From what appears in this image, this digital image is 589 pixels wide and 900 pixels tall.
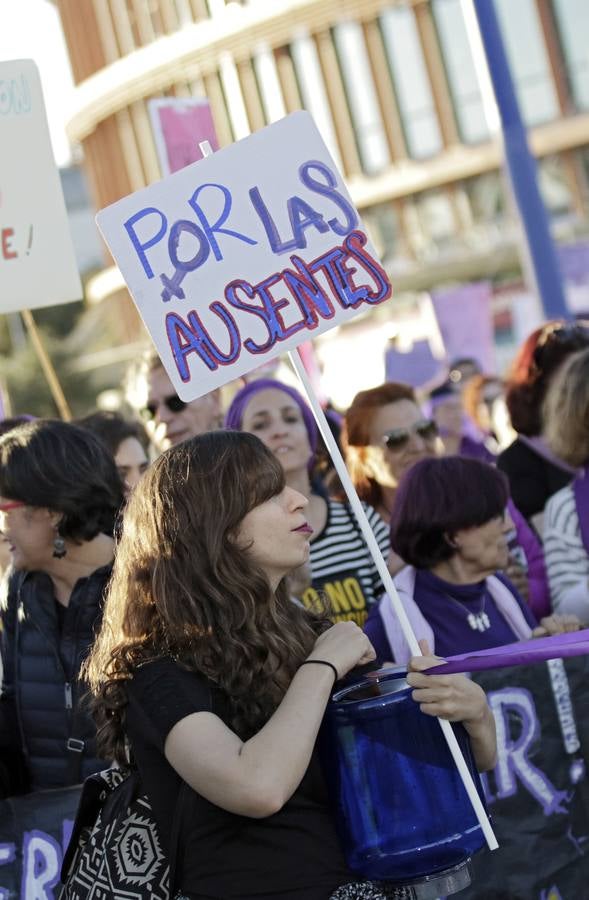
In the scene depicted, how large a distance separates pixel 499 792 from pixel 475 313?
25.3 feet

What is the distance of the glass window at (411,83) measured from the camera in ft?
142

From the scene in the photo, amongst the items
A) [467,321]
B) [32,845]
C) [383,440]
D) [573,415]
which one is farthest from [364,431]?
[467,321]

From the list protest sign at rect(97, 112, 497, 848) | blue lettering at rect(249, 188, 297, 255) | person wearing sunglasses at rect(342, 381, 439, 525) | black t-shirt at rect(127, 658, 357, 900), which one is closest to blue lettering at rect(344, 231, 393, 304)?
protest sign at rect(97, 112, 497, 848)

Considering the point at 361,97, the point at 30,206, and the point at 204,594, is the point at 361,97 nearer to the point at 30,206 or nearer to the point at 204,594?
the point at 30,206

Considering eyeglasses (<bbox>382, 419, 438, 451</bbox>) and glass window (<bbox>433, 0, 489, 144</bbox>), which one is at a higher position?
glass window (<bbox>433, 0, 489, 144</bbox>)

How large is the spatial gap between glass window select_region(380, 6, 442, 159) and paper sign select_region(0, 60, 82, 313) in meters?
40.0

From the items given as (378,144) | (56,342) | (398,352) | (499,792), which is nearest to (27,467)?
(499,792)

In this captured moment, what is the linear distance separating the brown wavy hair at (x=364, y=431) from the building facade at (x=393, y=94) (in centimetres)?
3778

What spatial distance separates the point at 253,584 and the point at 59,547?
3.46 feet

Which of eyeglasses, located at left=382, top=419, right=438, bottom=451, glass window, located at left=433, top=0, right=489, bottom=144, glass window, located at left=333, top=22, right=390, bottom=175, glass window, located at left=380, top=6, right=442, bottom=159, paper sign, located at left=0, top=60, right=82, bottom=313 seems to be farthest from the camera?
glass window, located at left=333, top=22, right=390, bottom=175

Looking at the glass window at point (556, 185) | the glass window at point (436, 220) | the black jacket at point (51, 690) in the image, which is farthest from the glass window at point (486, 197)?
the black jacket at point (51, 690)

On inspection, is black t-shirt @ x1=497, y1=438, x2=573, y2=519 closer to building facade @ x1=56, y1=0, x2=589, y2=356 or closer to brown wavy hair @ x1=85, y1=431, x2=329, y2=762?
brown wavy hair @ x1=85, y1=431, x2=329, y2=762

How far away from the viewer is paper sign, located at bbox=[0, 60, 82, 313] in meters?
4.48

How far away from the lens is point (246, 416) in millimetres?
4672
